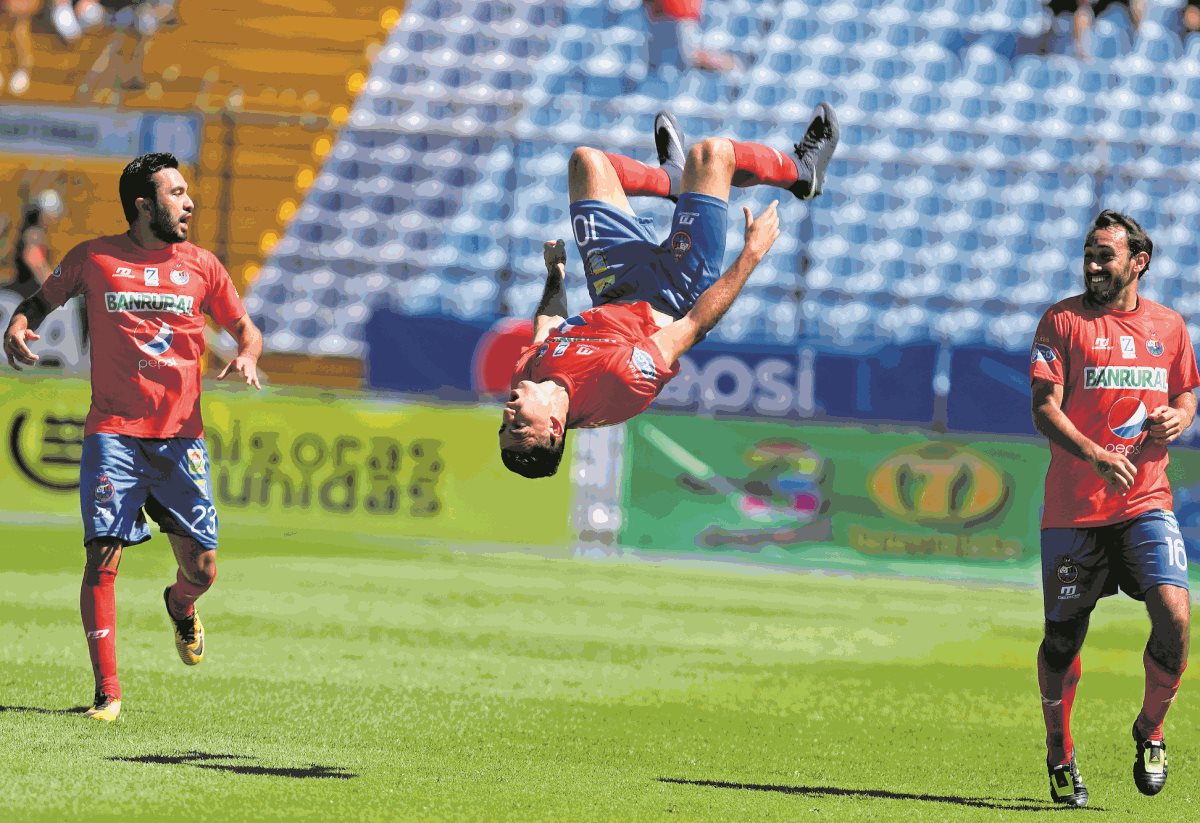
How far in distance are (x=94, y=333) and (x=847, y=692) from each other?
480 cm

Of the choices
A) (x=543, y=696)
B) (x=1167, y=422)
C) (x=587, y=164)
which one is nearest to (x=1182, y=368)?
(x=1167, y=422)

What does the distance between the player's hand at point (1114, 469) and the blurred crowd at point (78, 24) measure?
17771 mm

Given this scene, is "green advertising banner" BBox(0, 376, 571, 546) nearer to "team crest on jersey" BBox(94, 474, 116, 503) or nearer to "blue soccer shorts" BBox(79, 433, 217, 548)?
"blue soccer shorts" BBox(79, 433, 217, 548)

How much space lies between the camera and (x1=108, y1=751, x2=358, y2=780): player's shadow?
23.0 feet

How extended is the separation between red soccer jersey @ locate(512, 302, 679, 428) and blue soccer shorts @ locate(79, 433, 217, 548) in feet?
6.61

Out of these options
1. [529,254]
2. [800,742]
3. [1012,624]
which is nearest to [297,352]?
[529,254]

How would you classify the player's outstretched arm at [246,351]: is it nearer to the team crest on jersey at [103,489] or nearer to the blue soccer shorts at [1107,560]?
the team crest on jersey at [103,489]

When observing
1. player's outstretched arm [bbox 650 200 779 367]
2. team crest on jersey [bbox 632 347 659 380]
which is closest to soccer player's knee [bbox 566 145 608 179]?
player's outstretched arm [bbox 650 200 779 367]

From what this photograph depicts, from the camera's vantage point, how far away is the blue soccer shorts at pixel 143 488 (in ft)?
26.6

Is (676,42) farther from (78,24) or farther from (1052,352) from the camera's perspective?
(1052,352)

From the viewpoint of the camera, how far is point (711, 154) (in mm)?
7707

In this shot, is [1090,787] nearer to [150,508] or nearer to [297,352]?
[150,508]

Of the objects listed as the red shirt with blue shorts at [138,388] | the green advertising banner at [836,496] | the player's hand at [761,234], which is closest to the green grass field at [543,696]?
the green advertising banner at [836,496]

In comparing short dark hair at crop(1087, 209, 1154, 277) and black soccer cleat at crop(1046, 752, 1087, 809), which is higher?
short dark hair at crop(1087, 209, 1154, 277)
